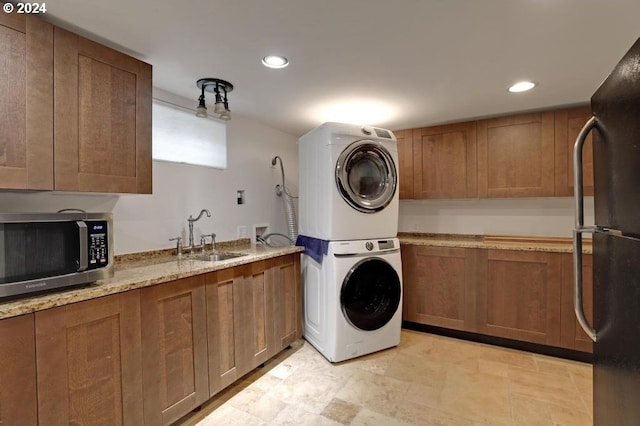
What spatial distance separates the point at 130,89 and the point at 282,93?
3.34 feet

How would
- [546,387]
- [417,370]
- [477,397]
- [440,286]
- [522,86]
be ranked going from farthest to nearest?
[440,286]
[417,370]
[522,86]
[546,387]
[477,397]

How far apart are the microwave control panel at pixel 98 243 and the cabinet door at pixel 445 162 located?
279cm

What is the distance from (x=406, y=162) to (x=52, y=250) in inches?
118

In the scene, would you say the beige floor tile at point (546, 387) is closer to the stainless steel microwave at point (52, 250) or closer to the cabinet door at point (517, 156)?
the cabinet door at point (517, 156)

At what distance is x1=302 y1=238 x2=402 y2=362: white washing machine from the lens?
94.9 inches

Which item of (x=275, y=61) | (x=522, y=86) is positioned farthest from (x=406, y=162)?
(x=275, y=61)

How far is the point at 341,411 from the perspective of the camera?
73.5 inches

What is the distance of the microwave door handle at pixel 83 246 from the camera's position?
132 cm

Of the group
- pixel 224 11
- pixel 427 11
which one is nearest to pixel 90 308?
pixel 224 11

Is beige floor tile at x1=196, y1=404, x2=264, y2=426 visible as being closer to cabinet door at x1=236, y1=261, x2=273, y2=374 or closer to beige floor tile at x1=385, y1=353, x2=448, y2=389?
cabinet door at x1=236, y1=261, x2=273, y2=374

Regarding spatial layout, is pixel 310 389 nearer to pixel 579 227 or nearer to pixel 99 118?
pixel 579 227

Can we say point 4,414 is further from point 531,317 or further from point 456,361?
point 531,317

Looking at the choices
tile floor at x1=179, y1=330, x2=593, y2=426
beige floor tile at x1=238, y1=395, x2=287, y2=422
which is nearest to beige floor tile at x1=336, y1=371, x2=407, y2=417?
tile floor at x1=179, y1=330, x2=593, y2=426

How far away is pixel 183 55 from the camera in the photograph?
1.76 meters
